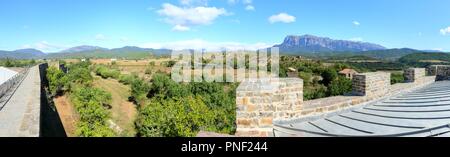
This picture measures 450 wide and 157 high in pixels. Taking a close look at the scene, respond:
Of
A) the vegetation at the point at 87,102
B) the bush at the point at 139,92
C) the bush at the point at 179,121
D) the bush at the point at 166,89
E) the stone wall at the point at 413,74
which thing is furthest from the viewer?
the bush at the point at 139,92

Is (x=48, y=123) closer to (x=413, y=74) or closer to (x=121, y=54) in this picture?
(x=413, y=74)

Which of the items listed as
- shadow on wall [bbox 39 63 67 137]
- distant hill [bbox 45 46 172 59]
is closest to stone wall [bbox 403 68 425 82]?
shadow on wall [bbox 39 63 67 137]

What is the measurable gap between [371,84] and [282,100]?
8.79 feet

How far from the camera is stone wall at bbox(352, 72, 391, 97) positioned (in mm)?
6910

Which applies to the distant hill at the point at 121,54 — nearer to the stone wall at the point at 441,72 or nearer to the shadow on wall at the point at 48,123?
the shadow on wall at the point at 48,123

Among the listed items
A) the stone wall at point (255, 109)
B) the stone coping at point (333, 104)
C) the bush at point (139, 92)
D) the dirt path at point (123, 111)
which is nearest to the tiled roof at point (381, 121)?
the stone coping at point (333, 104)

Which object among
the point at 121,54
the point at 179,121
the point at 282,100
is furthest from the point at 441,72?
the point at 121,54

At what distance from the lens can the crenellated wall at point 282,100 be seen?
4.64 meters

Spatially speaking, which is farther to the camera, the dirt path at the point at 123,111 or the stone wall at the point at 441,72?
the dirt path at the point at 123,111

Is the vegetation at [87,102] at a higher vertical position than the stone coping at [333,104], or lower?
lower

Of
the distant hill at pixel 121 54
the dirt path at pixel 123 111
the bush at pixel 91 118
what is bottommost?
the dirt path at pixel 123 111
